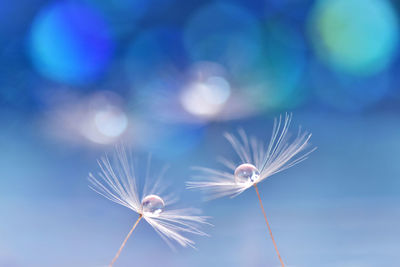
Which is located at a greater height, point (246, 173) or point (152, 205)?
point (246, 173)

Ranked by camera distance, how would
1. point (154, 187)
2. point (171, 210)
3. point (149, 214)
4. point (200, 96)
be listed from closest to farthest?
point (149, 214) → point (171, 210) → point (154, 187) → point (200, 96)

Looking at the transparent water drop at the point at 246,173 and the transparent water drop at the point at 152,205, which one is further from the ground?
the transparent water drop at the point at 246,173

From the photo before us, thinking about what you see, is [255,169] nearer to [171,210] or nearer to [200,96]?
[171,210]

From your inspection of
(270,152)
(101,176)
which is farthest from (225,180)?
(101,176)

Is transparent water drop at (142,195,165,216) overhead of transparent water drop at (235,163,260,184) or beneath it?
beneath
